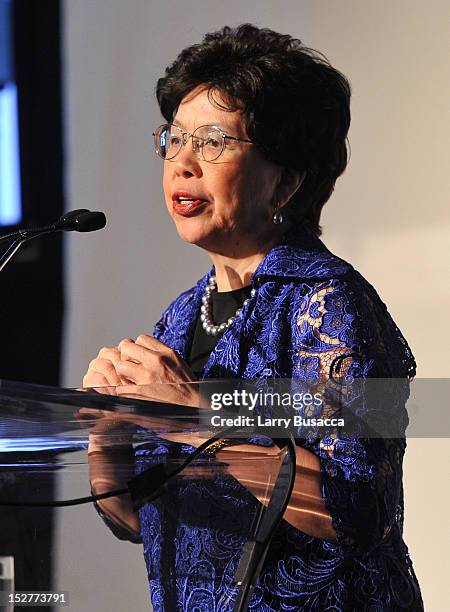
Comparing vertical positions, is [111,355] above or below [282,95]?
below

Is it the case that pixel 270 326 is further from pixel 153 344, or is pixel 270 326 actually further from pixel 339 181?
pixel 339 181

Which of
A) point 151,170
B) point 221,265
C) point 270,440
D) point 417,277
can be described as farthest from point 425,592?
point 270,440

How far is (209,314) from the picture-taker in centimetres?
175

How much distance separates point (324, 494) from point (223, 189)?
620 mm

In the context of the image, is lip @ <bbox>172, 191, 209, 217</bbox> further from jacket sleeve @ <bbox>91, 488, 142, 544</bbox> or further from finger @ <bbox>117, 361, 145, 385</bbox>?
jacket sleeve @ <bbox>91, 488, 142, 544</bbox>

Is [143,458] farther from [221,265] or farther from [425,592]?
[425,592]

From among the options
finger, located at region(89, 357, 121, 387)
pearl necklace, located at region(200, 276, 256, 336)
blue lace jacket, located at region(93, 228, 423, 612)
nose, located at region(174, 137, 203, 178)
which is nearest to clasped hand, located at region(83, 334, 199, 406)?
finger, located at region(89, 357, 121, 387)

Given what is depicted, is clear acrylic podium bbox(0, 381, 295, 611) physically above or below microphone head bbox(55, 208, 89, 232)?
below

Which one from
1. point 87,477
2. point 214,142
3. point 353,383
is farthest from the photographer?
point 214,142

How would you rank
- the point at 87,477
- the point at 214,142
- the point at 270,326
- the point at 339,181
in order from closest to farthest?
the point at 87,477, the point at 270,326, the point at 214,142, the point at 339,181

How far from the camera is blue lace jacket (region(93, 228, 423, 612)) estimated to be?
1.04 m

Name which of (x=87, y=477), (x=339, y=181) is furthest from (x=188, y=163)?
(x=339, y=181)

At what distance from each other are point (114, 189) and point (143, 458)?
6.64 feet

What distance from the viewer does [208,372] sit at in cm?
156
